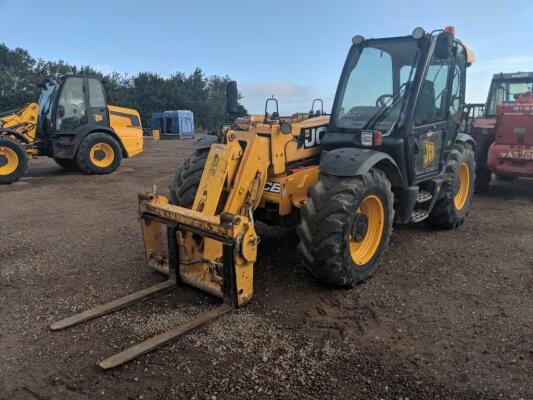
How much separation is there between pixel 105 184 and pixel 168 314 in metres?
7.08

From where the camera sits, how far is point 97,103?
11.3m

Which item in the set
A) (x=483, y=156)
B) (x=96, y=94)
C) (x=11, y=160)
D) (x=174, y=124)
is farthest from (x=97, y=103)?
(x=174, y=124)

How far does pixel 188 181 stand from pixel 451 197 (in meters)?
3.41

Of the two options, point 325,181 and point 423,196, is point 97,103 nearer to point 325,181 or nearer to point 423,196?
point 423,196

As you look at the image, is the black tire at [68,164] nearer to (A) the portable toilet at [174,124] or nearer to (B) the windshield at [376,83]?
(B) the windshield at [376,83]

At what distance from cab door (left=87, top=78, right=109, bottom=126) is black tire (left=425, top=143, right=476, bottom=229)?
859 centimetres

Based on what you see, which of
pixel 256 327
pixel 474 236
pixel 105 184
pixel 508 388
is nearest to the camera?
pixel 508 388

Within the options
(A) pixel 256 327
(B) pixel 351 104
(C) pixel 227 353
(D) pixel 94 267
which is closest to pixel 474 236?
(B) pixel 351 104

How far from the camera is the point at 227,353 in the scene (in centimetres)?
313

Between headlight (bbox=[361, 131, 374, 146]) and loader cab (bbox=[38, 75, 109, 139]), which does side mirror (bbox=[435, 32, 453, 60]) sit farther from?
loader cab (bbox=[38, 75, 109, 139])

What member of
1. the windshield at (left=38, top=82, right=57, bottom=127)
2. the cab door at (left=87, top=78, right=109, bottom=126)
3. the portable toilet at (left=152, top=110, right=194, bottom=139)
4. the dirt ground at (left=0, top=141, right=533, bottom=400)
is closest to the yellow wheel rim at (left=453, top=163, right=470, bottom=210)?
the dirt ground at (left=0, top=141, right=533, bottom=400)

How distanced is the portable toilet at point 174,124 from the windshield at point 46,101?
17.3 metres

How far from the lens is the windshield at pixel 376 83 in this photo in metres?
4.77

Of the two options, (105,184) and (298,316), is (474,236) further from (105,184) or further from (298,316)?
(105,184)
